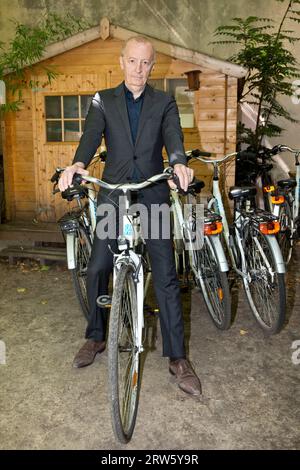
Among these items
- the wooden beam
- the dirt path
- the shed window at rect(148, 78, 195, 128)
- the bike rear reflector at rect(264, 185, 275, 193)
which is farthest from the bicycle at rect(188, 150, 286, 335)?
the wooden beam

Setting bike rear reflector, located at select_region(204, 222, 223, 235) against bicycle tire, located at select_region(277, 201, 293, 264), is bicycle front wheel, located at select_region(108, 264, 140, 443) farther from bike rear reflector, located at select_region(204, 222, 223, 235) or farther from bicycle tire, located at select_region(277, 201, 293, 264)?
A: bicycle tire, located at select_region(277, 201, 293, 264)

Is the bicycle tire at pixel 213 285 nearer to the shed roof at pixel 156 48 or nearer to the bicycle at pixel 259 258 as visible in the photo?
the bicycle at pixel 259 258

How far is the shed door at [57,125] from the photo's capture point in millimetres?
7270

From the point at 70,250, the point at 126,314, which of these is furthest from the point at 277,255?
the point at 70,250

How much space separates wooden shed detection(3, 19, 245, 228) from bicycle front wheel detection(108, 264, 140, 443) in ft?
16.1

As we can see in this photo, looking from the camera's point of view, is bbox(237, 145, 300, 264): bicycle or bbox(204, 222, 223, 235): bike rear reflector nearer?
bbox(204, 222, 223, 235): bike rear reflector

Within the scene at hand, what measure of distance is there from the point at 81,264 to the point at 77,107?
4046 millimetres

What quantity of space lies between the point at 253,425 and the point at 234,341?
1.11 metres

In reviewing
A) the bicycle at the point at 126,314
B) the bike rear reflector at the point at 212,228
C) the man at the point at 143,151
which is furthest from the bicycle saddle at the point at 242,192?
the bicycle at the point at 126,314

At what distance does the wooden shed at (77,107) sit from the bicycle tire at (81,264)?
3.55m

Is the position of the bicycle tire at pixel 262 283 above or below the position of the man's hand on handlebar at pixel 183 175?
below

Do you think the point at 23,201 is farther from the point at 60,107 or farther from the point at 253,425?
the point at 253,425

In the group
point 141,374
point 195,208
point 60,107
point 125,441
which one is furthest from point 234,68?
point 125,441

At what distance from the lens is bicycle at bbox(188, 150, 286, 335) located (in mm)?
3475
